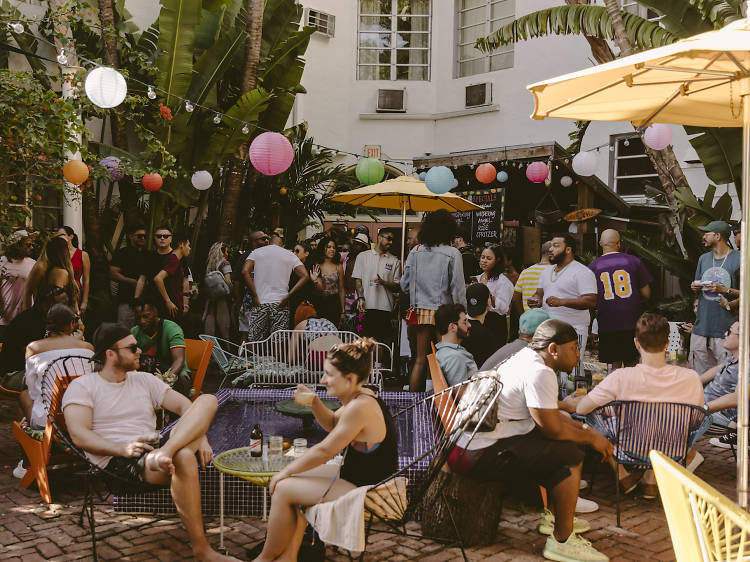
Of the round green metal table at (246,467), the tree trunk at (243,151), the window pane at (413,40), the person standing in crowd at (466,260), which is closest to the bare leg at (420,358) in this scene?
the person standing in crowd at (466,260)

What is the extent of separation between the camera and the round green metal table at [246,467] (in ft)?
12.6

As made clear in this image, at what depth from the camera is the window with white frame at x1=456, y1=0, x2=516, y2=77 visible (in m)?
15.8

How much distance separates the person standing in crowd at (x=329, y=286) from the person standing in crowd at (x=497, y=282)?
182cm

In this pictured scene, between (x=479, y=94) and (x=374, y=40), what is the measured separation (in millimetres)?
3045

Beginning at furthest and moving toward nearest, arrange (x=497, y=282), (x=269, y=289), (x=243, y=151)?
(x=243, y=151)
(x=497, y=282)
(x=269, y=289)

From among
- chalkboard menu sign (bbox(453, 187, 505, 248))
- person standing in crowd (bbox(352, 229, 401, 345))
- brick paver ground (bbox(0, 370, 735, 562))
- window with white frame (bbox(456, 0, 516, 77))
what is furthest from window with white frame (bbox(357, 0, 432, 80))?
brick paver ground (bbox(0, 370, 735, 562))

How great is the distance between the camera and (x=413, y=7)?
17.0 meters

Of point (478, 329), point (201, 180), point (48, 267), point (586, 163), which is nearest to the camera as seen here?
point (478, 329)

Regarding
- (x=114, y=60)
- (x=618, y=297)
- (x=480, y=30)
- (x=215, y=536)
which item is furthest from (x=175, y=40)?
(x=480, y=30)

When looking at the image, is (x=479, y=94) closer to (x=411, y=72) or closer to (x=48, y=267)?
(x=411, y=72)

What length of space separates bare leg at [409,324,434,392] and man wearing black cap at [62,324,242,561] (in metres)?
3.30

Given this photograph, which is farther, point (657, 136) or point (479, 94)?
point (479, 94)

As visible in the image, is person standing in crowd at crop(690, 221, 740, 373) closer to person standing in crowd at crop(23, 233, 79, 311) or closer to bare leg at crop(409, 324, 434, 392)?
bare leg at crop(409, 324, 434, 392)

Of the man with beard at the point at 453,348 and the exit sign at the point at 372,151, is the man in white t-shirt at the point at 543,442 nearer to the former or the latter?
the man with beard at the point at 453,348
